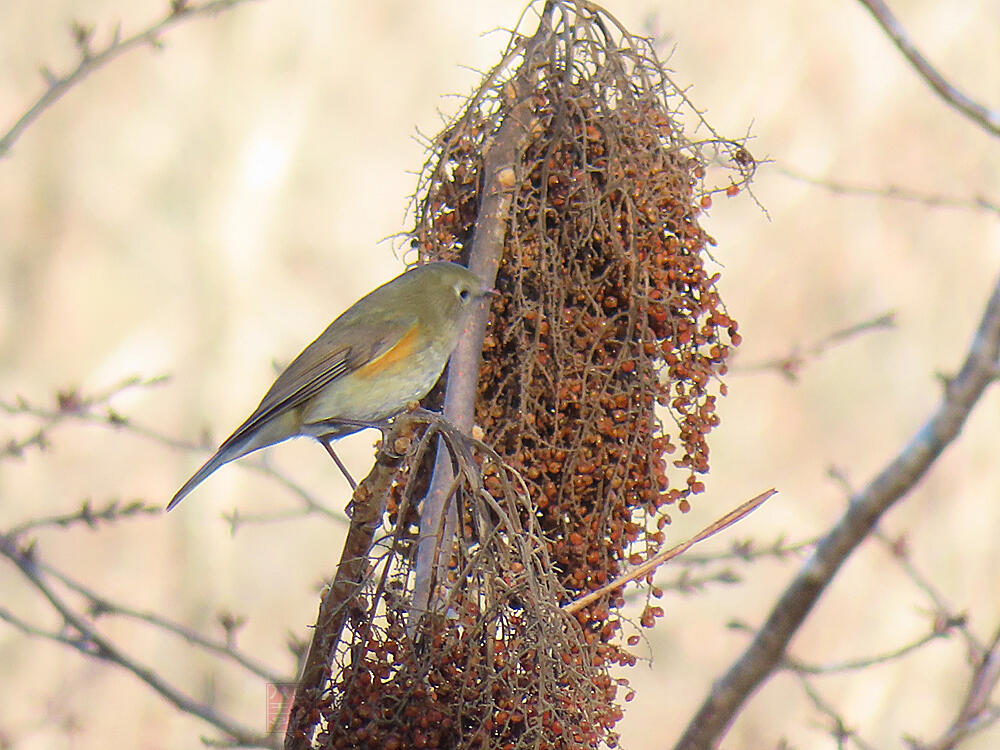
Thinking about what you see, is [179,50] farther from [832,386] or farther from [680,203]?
[680,203]

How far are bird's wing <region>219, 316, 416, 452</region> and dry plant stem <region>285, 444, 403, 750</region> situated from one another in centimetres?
98

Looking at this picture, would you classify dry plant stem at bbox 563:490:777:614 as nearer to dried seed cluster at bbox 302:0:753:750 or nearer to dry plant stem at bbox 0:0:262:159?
dried seed cluster at bbox 302:0:753:750

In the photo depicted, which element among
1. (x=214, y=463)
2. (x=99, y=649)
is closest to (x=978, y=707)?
(x=214, y=463)

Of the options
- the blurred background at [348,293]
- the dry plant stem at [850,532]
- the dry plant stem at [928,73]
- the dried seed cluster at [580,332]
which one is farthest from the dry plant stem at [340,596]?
the blurred background at [348,293]

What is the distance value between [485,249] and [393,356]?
0.67 metres

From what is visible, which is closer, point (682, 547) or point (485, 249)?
point (682, 547)

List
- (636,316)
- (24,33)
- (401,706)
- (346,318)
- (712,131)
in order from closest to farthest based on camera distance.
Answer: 1. (401,706)
2. (636,316)
3. (712,131)
4. (346,318)
5. (24,33)

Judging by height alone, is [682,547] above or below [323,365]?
below

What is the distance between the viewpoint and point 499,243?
2.09 meters

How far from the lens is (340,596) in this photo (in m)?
1.69

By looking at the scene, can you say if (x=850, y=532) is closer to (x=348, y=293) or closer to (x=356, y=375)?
(x=356, y=375)

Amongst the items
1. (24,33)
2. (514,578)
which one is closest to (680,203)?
(514,578)

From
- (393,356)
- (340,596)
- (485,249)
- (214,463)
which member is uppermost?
(393,356)

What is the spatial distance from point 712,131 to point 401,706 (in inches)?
48.6
